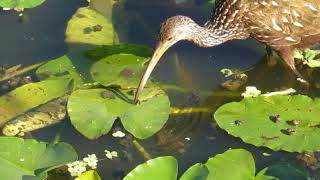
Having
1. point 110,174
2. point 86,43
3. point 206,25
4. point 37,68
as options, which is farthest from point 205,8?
point 110,174

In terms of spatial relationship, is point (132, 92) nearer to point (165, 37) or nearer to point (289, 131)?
point (165, 37)

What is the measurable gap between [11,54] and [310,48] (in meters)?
2.56

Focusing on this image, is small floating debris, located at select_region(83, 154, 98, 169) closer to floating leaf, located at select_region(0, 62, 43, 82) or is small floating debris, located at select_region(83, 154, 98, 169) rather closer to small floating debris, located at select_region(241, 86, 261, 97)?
floating leaf, located at select_region(0, 62, 43, 82)

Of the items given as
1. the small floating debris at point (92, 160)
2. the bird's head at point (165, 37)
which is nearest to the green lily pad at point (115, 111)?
the bird's head at point (165, 37)

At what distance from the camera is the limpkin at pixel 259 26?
17.6 feet

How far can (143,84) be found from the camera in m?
5.29

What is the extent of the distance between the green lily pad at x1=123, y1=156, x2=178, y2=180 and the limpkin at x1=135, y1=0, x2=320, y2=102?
0.94 m

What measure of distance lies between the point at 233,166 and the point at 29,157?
4.38 feet

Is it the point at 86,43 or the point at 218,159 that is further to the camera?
the point at 86,43

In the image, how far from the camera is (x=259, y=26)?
548 cm

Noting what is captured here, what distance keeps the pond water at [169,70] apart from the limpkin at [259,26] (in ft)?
1.07

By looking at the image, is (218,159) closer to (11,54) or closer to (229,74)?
(229,74)

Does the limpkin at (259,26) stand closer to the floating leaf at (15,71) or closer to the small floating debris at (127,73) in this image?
the small floating debris at (127,73)

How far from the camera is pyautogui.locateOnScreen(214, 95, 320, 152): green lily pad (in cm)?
489
